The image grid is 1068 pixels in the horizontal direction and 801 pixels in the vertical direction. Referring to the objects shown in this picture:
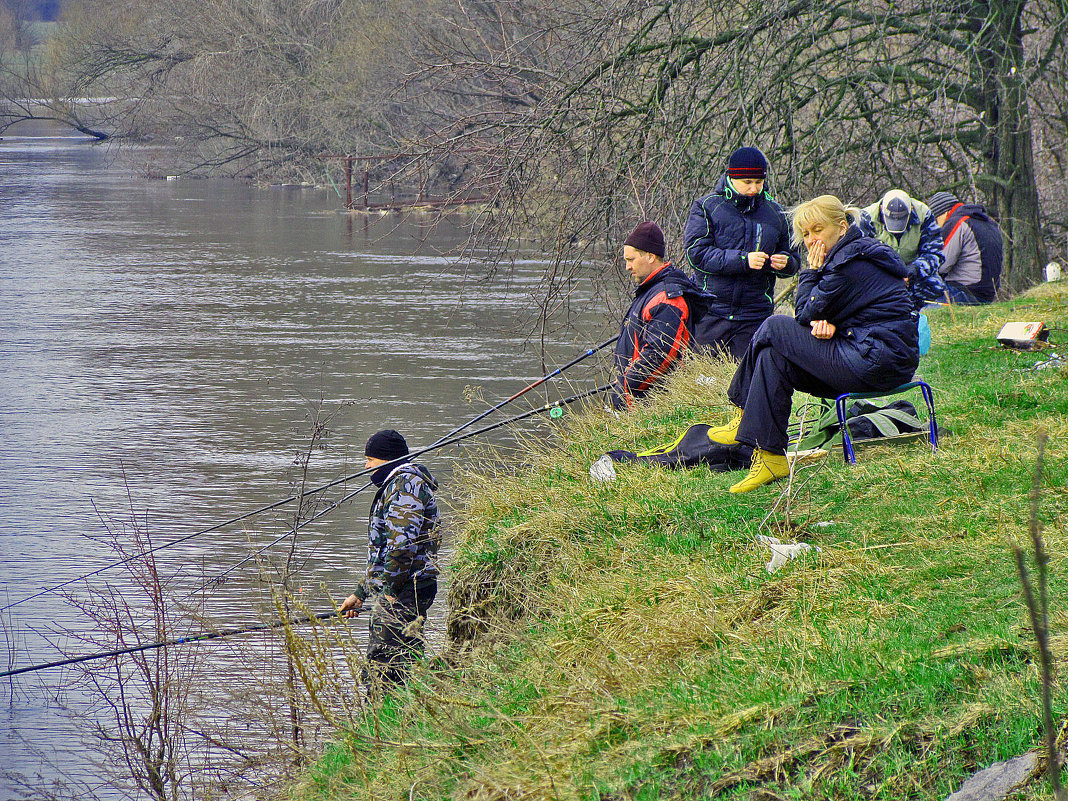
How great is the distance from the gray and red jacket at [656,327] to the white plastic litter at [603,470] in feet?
3.89

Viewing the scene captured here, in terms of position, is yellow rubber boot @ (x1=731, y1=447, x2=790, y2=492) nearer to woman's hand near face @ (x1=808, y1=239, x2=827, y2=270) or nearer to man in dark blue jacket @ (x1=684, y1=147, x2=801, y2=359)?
woman's hand near face @ (x1=808, y1=239, x2=827, y2=270)

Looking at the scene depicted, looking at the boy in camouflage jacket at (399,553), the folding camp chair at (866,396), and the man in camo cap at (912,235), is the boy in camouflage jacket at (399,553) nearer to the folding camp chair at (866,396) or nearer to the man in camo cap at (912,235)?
the folding camp chair at (866,396)

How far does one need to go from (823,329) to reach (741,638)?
1.87m

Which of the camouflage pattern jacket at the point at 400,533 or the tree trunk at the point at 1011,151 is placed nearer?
the camouflage pattern jacket at the point at 400,533

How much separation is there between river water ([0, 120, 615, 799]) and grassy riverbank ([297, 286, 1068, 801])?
163 cm

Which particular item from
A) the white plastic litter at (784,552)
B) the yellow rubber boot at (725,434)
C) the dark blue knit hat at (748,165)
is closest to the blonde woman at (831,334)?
the yellow rubber boot at (725,434)

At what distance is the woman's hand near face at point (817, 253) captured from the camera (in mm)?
5828

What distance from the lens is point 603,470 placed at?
6789 mm

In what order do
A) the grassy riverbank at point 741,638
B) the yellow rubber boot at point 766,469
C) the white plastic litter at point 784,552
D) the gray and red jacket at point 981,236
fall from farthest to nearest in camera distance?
the gray and red jacket at point 981,236 → the yellow rubber boot at point 766,469 → the white plastic litter at point 784,552 → the grassy riverbank at point 741,638

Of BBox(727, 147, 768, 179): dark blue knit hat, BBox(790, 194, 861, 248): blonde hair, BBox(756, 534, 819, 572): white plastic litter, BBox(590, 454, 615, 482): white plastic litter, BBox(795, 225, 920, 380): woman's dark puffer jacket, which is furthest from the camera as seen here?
BBox(727, 147, 768, 179): dark blue knit hat

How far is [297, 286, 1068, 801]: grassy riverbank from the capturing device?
3629mm

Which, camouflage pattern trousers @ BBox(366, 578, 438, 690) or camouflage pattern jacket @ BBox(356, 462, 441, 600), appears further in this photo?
camouflage pattern jacket @ BBox(356, 462, 441, 600)

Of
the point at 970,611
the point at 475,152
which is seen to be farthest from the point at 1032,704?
the point at 475,152

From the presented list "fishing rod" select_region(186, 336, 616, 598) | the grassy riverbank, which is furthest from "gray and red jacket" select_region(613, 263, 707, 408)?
the grassy riverbank
